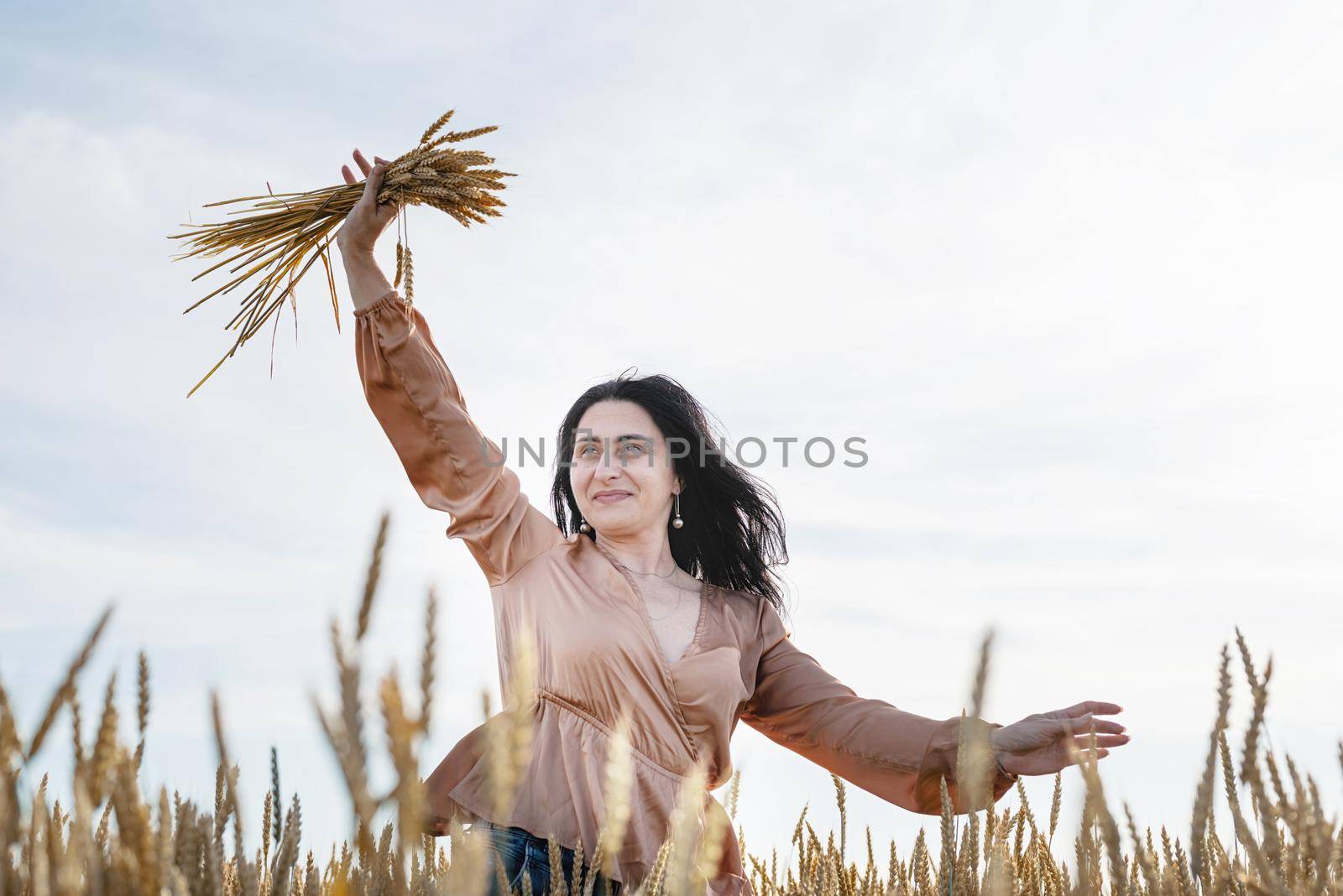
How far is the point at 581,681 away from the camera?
9.55ft

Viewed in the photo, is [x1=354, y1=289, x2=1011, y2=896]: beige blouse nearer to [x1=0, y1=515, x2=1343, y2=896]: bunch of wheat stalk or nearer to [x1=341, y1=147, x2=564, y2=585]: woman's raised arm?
[x1=341, y1=147, x2=564, y2=585]: woman's raised arm

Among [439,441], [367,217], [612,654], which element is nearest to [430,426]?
[439,441]

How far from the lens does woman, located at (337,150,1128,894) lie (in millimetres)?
2756

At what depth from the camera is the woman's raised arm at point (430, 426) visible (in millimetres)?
2979

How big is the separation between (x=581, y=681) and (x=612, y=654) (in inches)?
4.1

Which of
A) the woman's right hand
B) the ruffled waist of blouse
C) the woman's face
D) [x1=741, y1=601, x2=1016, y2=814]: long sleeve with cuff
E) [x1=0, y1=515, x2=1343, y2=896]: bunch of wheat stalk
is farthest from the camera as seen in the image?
the woman's face

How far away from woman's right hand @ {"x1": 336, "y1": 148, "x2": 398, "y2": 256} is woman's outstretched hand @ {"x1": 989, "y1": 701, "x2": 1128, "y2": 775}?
198cm

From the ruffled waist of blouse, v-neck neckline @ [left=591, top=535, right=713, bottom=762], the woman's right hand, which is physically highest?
the woman's right hand

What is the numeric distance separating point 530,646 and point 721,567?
3.14m

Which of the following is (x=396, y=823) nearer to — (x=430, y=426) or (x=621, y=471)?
(x=430, y=426)

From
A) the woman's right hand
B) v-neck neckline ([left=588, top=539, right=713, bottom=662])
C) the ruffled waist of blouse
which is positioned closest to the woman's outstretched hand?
the ruffled waist of blouse

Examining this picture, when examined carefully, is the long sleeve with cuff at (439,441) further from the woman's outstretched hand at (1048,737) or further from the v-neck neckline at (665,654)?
the woman's outstretched hand at (1048,737)

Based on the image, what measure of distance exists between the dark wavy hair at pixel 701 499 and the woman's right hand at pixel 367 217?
99 cm

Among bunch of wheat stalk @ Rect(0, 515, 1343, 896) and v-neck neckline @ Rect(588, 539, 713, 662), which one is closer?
bunch of wheat stalk @ Rect(0, 515, 1343, 896)
